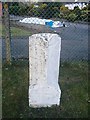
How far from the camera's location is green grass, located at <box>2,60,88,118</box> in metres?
4.05

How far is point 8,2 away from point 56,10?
7.47 ft

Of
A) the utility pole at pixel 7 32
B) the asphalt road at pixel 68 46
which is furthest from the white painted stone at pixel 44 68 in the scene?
the asphalt road at pixel 68 46

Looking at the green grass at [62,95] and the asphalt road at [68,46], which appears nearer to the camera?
the green grass at [62,95]

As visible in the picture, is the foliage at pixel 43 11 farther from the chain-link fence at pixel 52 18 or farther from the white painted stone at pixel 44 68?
the white painted stone at pixel 44 68

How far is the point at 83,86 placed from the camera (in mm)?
5031

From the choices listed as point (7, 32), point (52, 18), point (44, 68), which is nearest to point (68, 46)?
point (52, 18)

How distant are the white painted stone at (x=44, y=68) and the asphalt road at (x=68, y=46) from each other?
104 inches

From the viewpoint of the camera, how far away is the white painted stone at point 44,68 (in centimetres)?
405

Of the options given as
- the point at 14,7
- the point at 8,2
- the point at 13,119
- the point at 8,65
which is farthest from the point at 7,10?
the point at 13,119

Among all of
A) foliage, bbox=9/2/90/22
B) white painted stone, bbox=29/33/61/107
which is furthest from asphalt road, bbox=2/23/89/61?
white painted stone, bbox=29/33/61/107

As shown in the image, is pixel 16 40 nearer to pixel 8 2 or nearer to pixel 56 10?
pixel 56 10

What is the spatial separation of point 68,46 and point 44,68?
427 centimetres

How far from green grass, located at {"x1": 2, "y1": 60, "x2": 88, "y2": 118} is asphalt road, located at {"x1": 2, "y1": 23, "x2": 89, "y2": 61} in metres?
0.78

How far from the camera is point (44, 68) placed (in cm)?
409
